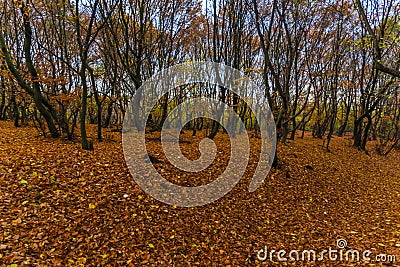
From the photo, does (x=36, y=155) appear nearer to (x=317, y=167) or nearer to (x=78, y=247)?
(x=78, y=247)

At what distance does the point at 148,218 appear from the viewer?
464cm

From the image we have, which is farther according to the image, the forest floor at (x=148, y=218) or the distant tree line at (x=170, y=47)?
the distant tree line at (x=170, y=47)

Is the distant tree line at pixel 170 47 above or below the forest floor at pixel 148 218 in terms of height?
above

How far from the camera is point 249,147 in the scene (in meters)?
11.1

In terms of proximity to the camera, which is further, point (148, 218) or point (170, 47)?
Answer: point (170, 47)

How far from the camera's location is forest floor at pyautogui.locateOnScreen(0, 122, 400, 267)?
367 centimetres

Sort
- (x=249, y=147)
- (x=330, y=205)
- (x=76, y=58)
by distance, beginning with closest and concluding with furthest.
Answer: (x=330, y=205), (x=249, y=147), (x=76, y=58)

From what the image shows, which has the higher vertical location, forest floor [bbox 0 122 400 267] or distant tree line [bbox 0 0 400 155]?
distant tree line [bbox 0 0 400 155]

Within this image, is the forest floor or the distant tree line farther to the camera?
the distant tree line

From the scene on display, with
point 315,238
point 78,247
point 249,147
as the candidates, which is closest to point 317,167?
point 249,147

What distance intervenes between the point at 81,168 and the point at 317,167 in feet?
29.9

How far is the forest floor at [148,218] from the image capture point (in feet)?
12.0

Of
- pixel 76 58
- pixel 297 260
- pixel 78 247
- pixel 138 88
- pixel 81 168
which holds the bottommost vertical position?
pixel 297 260

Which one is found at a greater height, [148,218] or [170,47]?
[170,47]
